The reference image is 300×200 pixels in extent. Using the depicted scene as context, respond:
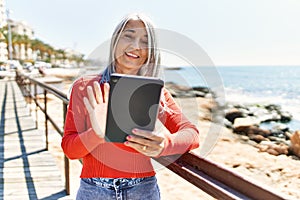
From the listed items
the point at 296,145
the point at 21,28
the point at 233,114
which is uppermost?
the point at 21,28

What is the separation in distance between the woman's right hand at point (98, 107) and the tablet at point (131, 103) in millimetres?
37

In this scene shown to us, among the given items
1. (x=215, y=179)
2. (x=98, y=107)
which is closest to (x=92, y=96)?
(x=98, y=107)

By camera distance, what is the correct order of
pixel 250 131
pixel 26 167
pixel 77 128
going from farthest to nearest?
1. pixel 250 131
2. pixel 26 167
3. pixel 77 128

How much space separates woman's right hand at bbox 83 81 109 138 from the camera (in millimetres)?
853

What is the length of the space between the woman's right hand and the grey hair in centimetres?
14

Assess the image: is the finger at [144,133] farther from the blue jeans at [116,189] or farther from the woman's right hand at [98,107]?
the blue jeans at [116,189]

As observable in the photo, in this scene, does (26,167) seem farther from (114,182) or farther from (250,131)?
(250,131)

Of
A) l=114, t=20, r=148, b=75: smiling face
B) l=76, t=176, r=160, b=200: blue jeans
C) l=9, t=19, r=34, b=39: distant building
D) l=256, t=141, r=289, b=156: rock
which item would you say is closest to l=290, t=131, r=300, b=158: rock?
l=256, t=141, r=289, b=156: rock

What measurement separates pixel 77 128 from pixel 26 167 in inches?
95.1

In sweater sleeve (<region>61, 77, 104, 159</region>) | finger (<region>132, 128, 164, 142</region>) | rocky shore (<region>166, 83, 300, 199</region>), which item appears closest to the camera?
finger (<region>132, 128, 164, 142</region>)

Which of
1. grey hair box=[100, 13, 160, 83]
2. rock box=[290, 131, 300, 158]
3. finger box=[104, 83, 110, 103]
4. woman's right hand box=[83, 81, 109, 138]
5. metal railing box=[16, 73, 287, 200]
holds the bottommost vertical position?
rock box=[290, 131, 300, 158]

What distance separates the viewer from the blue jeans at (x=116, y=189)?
1.04 metres

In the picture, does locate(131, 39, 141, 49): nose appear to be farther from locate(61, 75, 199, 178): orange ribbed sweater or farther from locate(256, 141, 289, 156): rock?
locate(256, 141, 289, 156): rock

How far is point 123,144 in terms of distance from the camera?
1.00 metres
